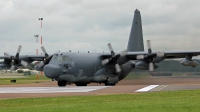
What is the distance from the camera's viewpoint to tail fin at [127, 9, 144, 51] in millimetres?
52312

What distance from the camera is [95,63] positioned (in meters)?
44.5

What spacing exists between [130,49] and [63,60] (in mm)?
13925

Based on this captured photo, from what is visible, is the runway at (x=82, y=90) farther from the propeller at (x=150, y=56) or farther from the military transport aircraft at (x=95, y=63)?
the propeller at (x=150, y=56)

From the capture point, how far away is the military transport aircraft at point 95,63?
4081 centimetres

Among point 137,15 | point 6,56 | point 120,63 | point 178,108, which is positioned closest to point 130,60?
point 120,63

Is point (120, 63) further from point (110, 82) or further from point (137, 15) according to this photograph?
point (137, 15)

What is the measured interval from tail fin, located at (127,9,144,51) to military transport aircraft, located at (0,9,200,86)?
368 cm

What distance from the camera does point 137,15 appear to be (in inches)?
2104

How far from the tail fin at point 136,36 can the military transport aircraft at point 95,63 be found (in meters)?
3.68

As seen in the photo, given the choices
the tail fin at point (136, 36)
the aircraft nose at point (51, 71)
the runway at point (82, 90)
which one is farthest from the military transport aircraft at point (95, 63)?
the runway at point (82, 90)

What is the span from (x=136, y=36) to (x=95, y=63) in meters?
10.3

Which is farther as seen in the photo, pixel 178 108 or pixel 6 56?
pixel 6 56

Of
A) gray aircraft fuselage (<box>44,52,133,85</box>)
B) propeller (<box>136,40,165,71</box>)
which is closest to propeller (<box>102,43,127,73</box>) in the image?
gray aircraft fuselage (<box>44,52,133,85</box>)

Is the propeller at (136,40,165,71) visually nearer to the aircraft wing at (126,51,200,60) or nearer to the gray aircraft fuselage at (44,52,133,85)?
the aircraft wing at (126,51,200,60)
